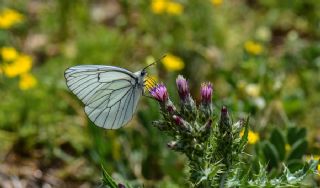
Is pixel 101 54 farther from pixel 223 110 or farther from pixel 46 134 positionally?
pixel 223 110

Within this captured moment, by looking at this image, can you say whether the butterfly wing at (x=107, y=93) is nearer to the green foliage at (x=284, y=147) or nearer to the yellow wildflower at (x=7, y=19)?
the green foliage at (x=284, y=147)

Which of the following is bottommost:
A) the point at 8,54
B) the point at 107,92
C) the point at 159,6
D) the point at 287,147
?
the point at 287,147

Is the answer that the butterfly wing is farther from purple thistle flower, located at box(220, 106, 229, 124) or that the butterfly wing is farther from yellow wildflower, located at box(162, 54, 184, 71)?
yellow wildflower, located at box(162, 54, 184, 71)

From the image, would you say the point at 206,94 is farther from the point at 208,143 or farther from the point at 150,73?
the point at 150,73

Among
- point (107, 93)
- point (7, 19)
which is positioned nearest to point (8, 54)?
point (7, 19)

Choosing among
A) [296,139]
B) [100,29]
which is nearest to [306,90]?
[296,139]

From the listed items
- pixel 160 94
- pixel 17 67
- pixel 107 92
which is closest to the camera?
pixel 160 94

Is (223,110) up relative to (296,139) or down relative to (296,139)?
up
